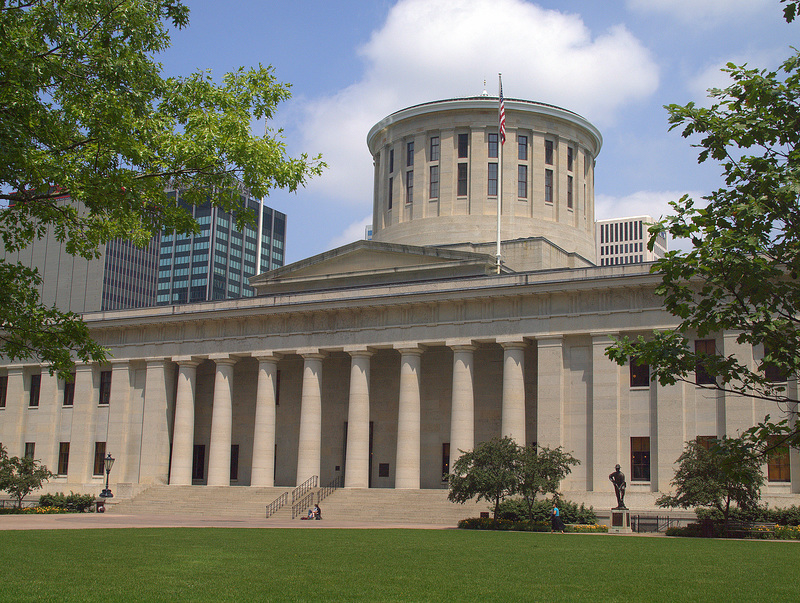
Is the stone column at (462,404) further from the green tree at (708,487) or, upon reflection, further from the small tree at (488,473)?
the green tree at (708,487)

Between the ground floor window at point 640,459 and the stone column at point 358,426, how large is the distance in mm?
16064

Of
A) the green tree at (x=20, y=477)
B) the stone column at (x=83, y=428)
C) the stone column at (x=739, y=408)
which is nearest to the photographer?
the stone column at (x=739, y=408)

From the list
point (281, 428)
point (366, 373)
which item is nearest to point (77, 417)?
point (281, 428)

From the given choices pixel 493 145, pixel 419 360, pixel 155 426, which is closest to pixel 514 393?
pixel 419 360

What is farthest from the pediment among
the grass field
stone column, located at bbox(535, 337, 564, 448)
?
the grass field

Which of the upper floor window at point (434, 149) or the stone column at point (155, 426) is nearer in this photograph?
the stone column at point (155, 426)

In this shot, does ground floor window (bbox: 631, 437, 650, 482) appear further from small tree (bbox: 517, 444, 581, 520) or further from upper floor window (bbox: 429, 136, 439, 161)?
upper floor window (bbox: 429, 136, 439, 161)

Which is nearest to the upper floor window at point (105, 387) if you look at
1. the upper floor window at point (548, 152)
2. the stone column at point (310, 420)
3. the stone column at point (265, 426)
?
the stone column at point (265, 426)

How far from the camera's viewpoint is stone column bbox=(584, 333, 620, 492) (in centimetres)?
4781

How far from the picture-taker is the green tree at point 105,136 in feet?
55.5

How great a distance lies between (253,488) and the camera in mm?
55906

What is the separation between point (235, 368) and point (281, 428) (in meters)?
5.85

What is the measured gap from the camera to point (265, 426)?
57844 mm

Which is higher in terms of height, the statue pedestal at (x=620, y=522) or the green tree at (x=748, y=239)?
the green tree at (x=748, y=239)
